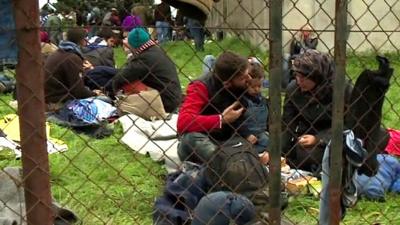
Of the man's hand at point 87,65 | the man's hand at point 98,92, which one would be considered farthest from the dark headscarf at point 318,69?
the man's hand at point 87,65

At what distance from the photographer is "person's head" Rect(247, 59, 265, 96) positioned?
422cm

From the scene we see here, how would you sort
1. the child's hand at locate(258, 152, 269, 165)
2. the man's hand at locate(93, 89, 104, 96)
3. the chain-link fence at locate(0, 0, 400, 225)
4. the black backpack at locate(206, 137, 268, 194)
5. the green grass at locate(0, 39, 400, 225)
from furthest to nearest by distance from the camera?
the man's hand at locate(93, 89, 104, 96)
the child's hand at locate(258, 152, 269, 165)
the green grass at locate(0, 39, 400, 225)
the black backpack at locate(206, 137, 268, 194)
the chain-link fence at locate(0, 0, 400, 225)

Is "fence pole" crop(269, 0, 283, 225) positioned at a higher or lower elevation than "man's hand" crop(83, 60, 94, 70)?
higher

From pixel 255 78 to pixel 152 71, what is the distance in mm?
1889

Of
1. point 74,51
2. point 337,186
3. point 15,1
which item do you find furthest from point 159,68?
point 15,1

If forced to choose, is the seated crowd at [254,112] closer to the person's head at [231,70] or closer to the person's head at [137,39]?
the person's head at [231,70]

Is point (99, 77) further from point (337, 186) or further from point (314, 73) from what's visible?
point (337, 186)

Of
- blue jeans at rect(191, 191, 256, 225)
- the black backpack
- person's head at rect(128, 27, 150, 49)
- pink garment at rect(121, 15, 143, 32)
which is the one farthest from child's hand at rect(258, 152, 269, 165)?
person's head at rect(128, 27, 150, 49)

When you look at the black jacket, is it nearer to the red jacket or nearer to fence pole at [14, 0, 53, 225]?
the red jacket

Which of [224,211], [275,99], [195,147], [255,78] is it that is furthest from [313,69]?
[275,99]

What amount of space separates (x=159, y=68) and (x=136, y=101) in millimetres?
381

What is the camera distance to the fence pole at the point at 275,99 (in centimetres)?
239

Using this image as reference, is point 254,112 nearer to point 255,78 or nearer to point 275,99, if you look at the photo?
point 255,78

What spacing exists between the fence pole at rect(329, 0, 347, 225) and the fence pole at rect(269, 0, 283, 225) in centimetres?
24
